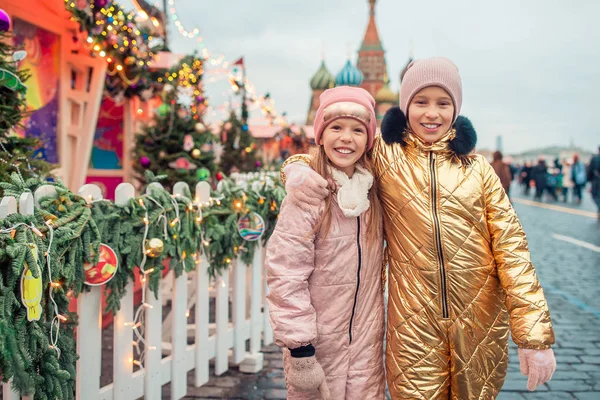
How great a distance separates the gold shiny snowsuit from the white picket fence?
1.66 metres

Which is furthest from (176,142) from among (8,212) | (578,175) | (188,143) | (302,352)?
(578,175)

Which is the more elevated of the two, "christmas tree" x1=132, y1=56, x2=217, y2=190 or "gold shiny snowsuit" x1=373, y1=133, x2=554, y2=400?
"christmas tree" x1=132, y1=56, x2=217, y2=190

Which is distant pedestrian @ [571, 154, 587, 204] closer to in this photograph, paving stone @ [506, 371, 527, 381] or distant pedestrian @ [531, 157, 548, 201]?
distant pedestrian @ [531, 157, 548, 201]

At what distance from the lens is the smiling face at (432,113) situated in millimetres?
2230

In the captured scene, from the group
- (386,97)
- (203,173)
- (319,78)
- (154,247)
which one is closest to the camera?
(154,247)

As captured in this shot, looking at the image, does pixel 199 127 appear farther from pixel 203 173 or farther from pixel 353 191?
pixel 353 191

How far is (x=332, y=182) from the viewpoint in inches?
86.7

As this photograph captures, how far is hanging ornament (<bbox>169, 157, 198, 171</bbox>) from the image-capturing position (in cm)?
706

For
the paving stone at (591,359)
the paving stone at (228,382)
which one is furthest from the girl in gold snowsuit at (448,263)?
the paving stone at (591,359)

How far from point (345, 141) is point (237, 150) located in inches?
355

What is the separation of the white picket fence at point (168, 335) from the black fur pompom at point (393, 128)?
151 centimetres

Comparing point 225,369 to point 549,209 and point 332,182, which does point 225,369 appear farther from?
point 549,209

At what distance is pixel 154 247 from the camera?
114 inches

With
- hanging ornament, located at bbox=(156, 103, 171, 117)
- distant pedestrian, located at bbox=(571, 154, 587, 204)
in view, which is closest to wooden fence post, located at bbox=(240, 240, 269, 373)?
hanging ornament, located at bbox=(156, 103, 171, 117)
